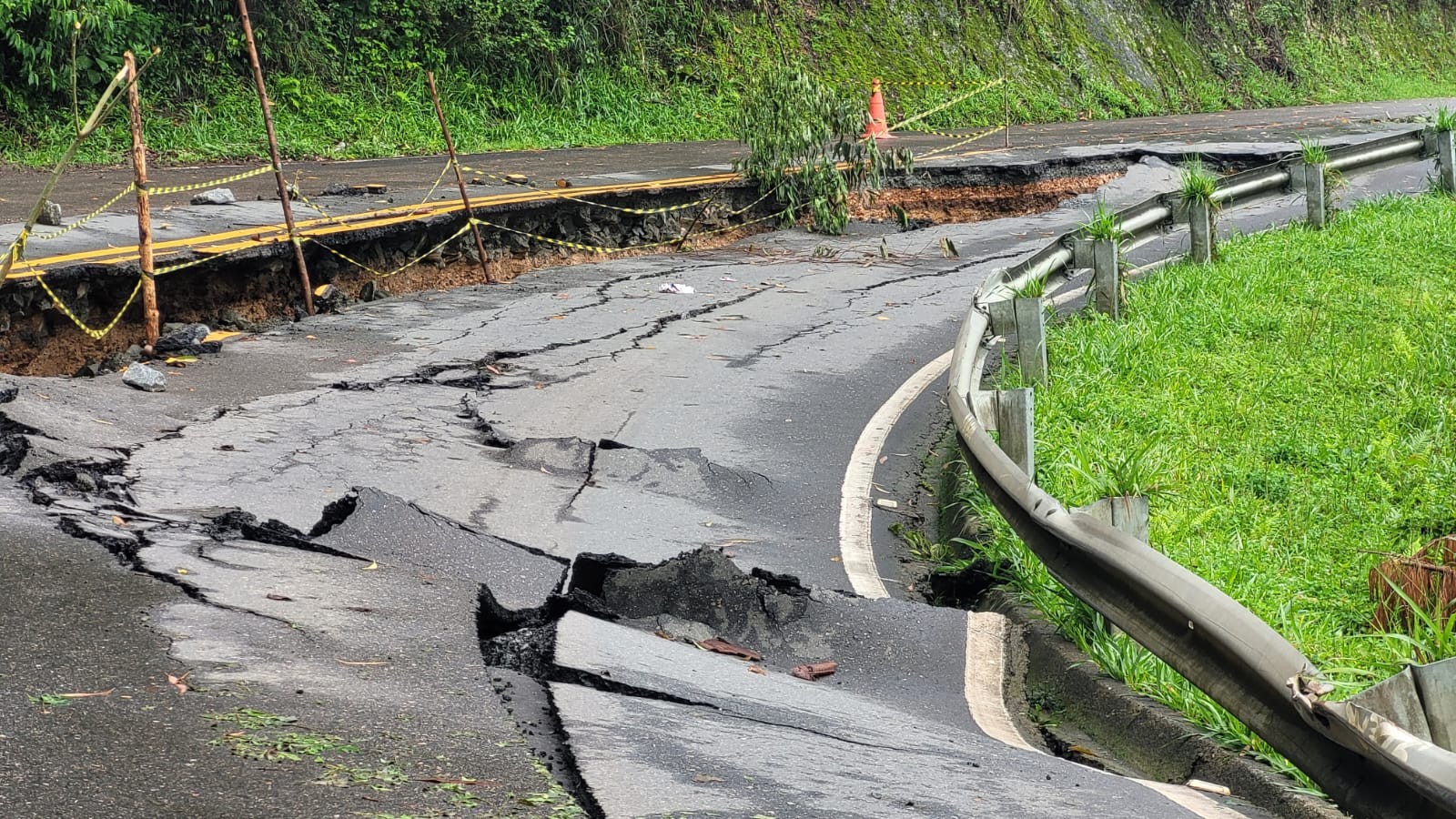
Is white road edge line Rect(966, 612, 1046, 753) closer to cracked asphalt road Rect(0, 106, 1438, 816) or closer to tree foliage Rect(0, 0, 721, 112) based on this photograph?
cracked asphalt road Rect(0, 106, 1438, 816)

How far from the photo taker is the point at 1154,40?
35.8m

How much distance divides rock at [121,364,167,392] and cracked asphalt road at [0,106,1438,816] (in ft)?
0.32

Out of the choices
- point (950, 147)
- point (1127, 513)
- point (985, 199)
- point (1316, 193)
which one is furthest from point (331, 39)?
point (1127, 513)

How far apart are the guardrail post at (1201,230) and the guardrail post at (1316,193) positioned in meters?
2.35

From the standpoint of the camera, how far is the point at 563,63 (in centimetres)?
2467

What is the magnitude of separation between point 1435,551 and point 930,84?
24.8m

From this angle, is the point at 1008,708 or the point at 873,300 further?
the point at 873,300

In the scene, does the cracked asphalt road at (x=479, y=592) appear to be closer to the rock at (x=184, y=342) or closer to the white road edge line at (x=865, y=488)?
the white road edge line at (x=865, y=488)

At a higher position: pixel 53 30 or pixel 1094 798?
pixel 53 30

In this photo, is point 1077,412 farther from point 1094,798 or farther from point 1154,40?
point 1154,40

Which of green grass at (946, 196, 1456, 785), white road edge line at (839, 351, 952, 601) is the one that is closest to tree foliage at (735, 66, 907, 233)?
green grass at (946, 196, 1456, 785)

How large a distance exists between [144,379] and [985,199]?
12830mm

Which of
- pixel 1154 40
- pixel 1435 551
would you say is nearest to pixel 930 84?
pixel 1154 40

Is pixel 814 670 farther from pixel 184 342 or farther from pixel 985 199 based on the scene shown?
pixel 985 199
